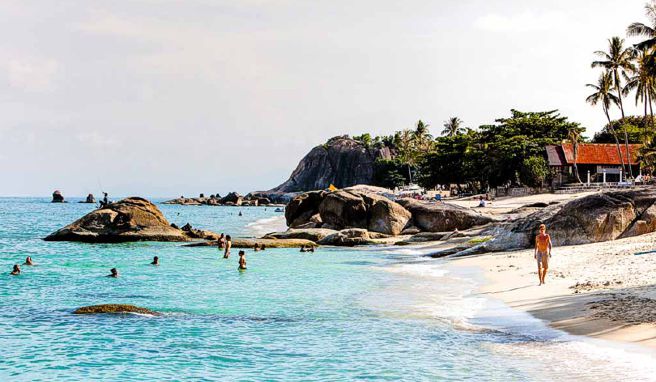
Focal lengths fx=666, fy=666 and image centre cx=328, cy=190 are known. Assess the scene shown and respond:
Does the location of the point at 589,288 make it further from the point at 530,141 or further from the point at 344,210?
the point at 530,141

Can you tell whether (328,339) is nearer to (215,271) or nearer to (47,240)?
(215,271)

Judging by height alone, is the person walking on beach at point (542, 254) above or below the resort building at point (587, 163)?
below

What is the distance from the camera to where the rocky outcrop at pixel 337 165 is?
590 ft

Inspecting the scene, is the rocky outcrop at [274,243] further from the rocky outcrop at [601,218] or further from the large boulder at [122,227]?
the rocky outcrop at [601,218]

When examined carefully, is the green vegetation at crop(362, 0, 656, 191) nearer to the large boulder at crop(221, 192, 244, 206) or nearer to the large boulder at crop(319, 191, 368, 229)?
the large boulder at crop(319, 191, 368, 229)

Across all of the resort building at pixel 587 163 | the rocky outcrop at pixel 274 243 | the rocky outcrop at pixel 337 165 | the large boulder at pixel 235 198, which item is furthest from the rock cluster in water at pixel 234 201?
the rocky outcrop at pixel 274 243

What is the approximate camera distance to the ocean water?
12383 mm

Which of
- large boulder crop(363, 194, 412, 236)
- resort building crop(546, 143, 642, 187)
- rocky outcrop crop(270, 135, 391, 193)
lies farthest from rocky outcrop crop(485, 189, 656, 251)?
rocky outcrop crop(270, 135, 391, 193)

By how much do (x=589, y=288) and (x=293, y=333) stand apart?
8.47 meters

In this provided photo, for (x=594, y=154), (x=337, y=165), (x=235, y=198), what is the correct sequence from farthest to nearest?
(x=337, y=165) < (x=235, y=198) < (x=594, y=154)

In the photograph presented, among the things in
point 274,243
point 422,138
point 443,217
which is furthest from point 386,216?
point 422,138

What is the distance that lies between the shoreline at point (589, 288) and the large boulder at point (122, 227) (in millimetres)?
26605

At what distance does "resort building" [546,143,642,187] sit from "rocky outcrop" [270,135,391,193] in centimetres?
9121

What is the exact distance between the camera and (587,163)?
8412 cm
